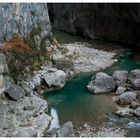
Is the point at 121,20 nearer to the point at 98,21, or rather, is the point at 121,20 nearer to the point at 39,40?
the point at 98,21

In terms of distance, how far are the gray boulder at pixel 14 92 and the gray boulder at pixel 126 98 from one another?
670 cm

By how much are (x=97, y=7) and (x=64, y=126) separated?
23918 millimetres

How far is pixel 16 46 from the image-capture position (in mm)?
28969

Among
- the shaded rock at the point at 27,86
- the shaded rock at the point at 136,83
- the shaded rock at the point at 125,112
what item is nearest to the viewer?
the shaded rock at the point at 125,112

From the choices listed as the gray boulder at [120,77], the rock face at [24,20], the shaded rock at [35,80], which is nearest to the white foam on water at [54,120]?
the shaded rock at [35,80]

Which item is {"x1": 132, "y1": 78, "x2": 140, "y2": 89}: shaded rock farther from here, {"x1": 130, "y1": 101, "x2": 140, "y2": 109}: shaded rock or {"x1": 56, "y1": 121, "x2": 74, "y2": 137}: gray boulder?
{"x1": 56, "y1": 121, "x2": 74, "y2": 137}: gray boulder

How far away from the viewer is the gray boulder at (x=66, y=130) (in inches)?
828

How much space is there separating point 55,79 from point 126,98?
6232 millimetres

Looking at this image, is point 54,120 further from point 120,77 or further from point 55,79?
point 120,77

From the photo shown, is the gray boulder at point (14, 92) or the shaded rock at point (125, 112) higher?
the gray boulder at point (14, 92)

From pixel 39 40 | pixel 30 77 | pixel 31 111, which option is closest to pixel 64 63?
pixel 39 40

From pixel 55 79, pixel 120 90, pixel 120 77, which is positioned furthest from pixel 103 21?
pixel 120 90

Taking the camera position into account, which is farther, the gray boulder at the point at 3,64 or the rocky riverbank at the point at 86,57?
the rocky riverbank at the point at 86,57

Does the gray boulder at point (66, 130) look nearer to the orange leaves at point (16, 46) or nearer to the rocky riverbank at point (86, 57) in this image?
the orange leaves at point (16, 46)
